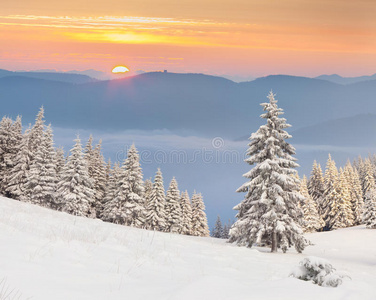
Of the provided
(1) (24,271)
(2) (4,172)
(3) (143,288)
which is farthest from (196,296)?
(2) (4,172)

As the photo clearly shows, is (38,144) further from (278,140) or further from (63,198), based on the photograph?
(278,140)

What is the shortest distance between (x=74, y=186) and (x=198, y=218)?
87.6 feet

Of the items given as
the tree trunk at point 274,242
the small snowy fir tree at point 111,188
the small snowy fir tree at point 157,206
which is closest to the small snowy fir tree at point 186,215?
the small snowy fir tree at point 157,206

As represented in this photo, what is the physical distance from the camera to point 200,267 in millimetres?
8305

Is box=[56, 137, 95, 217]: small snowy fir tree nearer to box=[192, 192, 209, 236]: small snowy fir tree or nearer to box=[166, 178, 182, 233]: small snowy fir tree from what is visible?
box=[166, 178, 182, 233]: small snowy fir tree

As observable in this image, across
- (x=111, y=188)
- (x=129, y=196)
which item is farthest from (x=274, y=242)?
(x=111, y=188)

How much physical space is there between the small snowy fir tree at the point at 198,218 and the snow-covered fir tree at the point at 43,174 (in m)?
26.1

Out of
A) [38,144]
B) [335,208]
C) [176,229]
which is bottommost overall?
[176,229]

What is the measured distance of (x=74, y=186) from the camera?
133ft

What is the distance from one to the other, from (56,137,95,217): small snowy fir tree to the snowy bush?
36427mm

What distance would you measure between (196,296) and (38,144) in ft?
151

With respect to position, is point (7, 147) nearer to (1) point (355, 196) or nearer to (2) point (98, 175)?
(2) point (98, 175)

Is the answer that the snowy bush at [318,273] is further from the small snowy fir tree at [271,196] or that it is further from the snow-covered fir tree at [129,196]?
the snow-covered fir tree at [129,196]

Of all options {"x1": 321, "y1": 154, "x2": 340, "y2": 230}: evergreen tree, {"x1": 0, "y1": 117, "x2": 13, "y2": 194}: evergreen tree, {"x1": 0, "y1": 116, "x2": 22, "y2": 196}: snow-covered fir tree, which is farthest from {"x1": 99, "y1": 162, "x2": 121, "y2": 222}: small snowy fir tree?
{"x1": 321, "y1": 154, "x2": 340, "y2": 230}: evergreen tree
